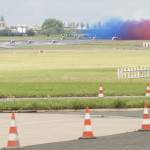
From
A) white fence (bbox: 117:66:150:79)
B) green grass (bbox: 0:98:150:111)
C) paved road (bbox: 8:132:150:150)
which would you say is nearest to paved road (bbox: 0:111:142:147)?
paved road (bbox: 8:132:150:150)

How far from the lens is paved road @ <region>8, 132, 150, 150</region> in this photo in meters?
14.0

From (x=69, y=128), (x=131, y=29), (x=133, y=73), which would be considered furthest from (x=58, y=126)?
(x=131, y=29)

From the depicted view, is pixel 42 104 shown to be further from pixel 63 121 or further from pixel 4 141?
pixel 4 141

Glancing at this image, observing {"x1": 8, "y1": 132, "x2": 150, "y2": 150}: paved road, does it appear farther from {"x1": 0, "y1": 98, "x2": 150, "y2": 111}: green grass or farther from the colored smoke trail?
the colored smoke trail

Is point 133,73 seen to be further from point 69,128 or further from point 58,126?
point 69,128

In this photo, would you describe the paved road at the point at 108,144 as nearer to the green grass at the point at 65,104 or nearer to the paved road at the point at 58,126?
the paved road at the point at 58,126

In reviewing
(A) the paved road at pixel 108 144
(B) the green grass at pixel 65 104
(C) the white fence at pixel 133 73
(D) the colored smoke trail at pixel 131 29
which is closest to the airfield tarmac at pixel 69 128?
(A) the paved road at pixel 108 144

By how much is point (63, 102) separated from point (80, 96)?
5.23m

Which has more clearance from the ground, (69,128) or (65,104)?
(69,128)

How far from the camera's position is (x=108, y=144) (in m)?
14.7

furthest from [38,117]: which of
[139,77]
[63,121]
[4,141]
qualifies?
[139,77]

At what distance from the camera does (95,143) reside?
14.8 m

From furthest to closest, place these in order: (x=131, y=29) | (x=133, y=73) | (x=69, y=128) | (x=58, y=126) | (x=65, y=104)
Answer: (x=131, y=29)
(x=133, y=73)
(x=65, y=104)
(x=58, y=126)
(x=69, y=128)

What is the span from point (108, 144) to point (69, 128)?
4148 mm
